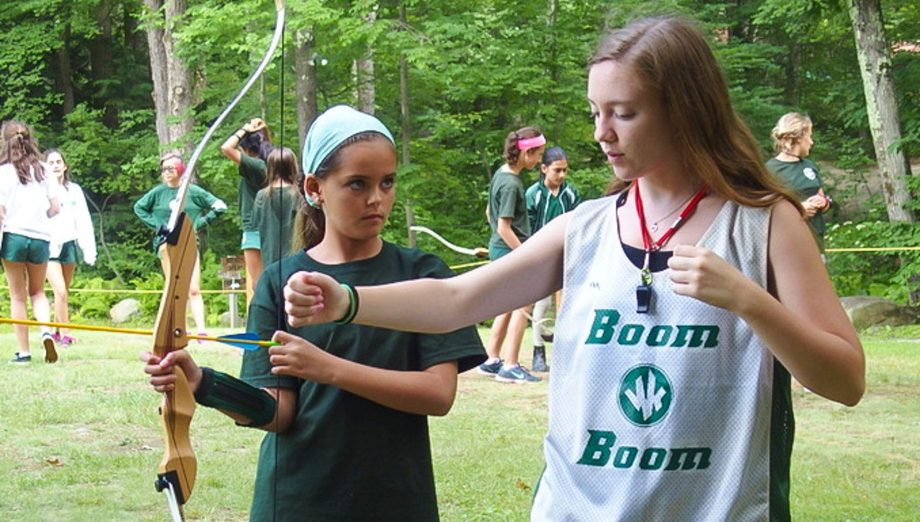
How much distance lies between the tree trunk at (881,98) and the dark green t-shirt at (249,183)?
13353 millimetres

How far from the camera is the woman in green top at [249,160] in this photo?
208 cm

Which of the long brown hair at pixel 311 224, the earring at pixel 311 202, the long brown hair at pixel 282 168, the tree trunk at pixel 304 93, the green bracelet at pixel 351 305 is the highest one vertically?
the tree trunk at pixel 304 93

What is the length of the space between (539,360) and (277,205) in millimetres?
6299

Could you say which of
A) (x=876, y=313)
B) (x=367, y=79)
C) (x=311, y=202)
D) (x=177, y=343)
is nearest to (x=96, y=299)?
(x=311, y=202)

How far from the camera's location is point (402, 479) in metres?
2.15

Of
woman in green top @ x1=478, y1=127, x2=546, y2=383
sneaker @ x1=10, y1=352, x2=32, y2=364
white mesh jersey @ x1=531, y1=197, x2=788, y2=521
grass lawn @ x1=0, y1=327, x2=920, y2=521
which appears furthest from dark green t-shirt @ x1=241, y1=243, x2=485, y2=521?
sneaker @ x1=10, y1=352, x2=32, y2=364

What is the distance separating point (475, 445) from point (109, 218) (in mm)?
2823

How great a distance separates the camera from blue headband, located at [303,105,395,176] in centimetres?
219

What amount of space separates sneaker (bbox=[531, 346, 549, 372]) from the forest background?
2055mm

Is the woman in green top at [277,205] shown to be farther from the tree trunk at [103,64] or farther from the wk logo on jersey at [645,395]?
the tree trunk at [103,64]

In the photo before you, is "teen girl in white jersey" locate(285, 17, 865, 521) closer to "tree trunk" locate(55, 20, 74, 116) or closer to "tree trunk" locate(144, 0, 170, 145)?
"tree trunk" locate(144, 0, 170, 145)

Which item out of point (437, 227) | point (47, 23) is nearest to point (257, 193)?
point (47, 23)

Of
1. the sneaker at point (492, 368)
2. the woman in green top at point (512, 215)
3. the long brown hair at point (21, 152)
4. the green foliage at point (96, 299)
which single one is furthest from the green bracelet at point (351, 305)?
the sneaker at point (492, 368)

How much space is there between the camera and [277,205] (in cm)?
224
